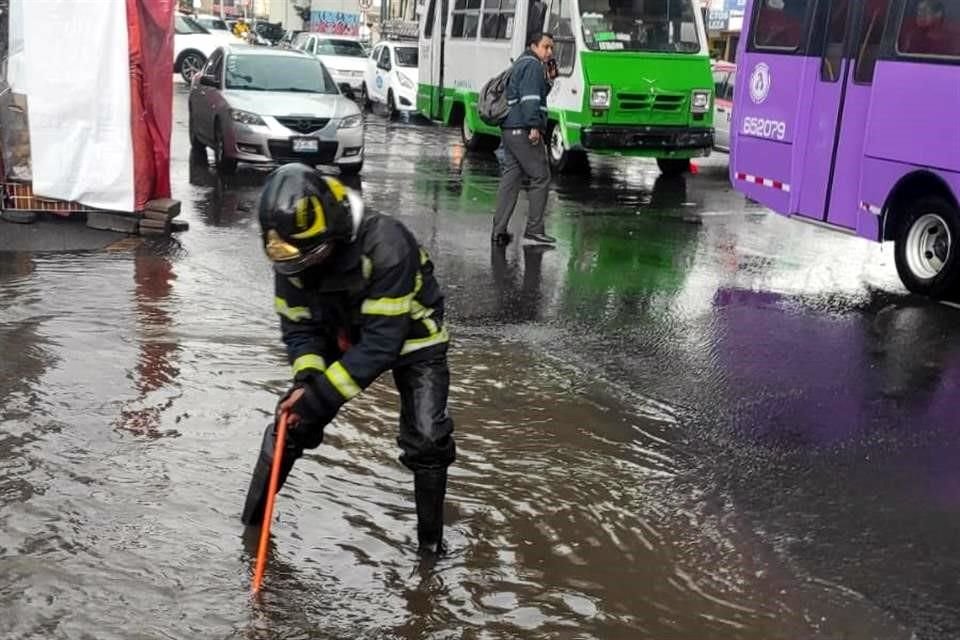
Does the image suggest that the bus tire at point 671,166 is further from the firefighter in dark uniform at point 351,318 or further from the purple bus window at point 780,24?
the firefighter in dark uniform at point 351,318

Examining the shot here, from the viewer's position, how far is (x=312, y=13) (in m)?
50.4

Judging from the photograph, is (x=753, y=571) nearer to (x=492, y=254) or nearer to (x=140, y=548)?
(x=140, y=548)

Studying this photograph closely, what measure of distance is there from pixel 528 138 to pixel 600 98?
485 cm

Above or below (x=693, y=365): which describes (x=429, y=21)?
above

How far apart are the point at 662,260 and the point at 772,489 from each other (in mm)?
5264

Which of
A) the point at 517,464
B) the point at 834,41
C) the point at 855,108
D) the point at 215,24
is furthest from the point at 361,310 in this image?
the point at 215,24

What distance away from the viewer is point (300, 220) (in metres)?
3.45

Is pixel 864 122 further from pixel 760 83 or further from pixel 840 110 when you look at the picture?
pixel 760 83

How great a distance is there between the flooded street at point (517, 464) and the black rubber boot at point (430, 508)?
0.31 feet

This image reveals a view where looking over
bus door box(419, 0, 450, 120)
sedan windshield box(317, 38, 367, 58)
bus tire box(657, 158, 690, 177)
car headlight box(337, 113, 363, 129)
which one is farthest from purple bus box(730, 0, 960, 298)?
sedan windshield box(317, 38, 367, 58)

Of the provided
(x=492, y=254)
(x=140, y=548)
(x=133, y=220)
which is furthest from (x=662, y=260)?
(x=140, y=548)

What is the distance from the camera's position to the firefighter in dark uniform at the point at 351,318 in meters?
3.50

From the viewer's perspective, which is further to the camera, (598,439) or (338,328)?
(598,439)

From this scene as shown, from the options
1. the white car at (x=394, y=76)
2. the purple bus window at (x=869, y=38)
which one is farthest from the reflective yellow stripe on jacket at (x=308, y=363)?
the white car at (x=394, y=76)
